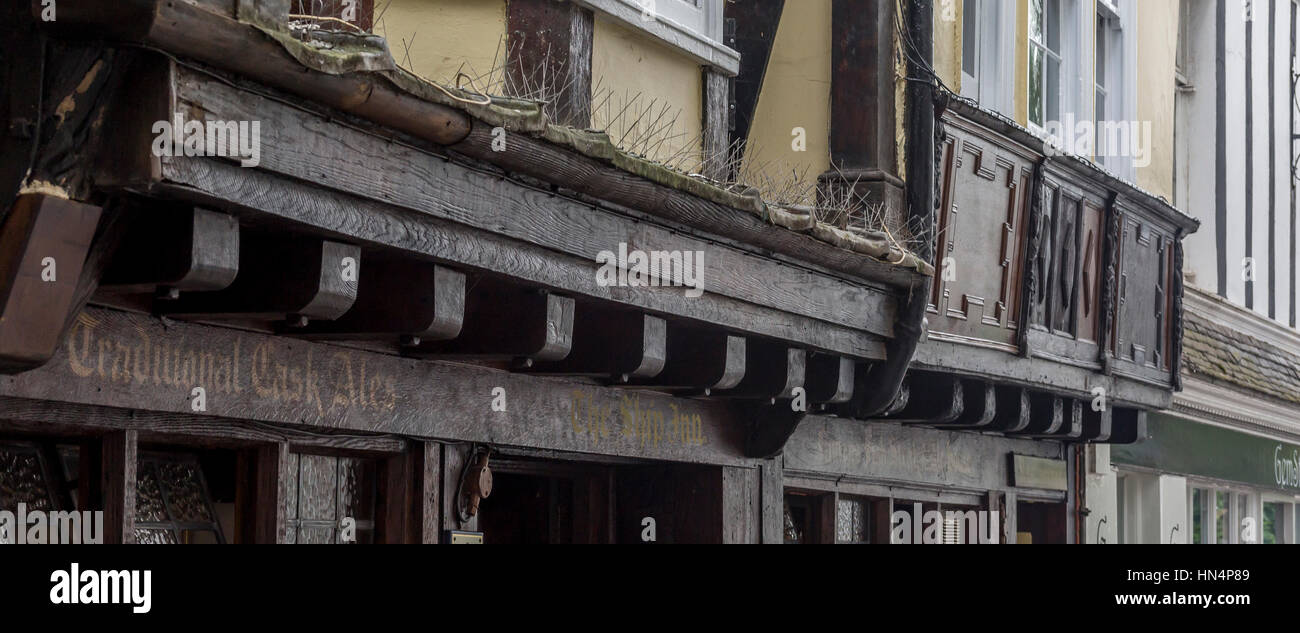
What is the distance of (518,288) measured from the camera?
6.05m

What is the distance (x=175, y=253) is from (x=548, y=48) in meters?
2.44

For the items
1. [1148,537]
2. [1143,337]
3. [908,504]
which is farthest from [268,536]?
[1148,537]

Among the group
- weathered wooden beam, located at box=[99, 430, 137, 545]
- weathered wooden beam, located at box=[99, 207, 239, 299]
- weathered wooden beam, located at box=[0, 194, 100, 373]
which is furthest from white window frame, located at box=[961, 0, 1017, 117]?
weathered wooden beam, located at box=[0, 194, 100, 373]

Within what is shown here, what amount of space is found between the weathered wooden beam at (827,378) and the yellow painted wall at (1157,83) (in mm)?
5181

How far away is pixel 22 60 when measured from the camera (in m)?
3.98

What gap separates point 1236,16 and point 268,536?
1308 cm

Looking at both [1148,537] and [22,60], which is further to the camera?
[1148,537]

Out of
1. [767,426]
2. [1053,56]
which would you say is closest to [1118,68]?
[1053,56]

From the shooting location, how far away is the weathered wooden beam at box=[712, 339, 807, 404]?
7695 millimetres

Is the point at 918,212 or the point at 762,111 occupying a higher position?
the point at 762,111

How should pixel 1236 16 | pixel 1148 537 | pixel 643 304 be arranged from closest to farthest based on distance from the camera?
1. pixel 643 304
2. pixel 1148 537
3. pixel 1236 16

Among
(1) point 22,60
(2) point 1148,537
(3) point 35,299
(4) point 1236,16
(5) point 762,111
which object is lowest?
(2) point 1148,537

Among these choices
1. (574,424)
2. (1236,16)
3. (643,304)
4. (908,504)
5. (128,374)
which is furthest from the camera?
(1236,16)

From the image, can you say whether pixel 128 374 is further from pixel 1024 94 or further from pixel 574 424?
pixel 1024 94
